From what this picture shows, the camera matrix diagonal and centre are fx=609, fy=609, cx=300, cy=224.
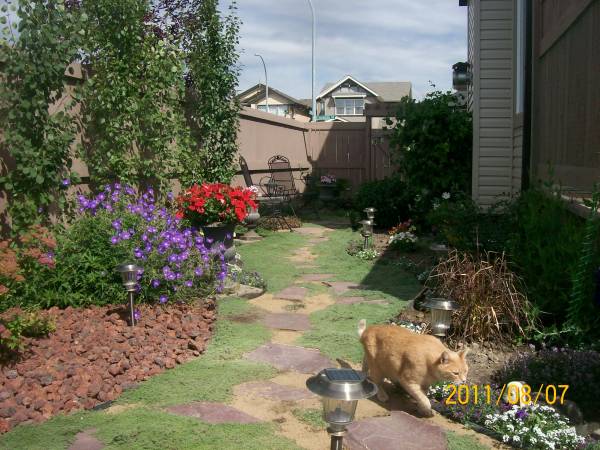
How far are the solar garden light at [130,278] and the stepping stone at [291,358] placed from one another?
895mm

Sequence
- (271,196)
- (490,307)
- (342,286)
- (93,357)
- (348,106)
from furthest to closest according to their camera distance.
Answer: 1. (348,106)
2. (271,196)
3. (342,286)
4. (490,307)
5. (93,357)

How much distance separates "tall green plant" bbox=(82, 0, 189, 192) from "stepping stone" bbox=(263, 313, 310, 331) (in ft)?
7.41

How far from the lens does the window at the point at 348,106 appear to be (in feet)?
183

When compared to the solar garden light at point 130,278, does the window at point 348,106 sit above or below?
above

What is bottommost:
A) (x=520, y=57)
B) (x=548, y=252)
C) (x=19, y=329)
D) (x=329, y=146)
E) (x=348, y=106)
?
(x=19, y=329)

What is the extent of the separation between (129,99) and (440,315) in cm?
395

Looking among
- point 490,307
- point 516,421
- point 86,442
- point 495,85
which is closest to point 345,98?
point 495,85

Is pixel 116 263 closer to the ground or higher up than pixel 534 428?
higher up

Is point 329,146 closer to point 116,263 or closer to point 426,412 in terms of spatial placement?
point 116,263

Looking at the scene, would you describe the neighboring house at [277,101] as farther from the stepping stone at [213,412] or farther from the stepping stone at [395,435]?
the stepping stone at [395,435]

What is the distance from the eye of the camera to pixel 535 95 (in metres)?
6.13

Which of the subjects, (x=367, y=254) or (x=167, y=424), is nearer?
(x=167, y=424)

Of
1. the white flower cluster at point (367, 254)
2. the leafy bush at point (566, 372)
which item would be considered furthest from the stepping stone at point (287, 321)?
the white flower cluster at point (367, 254)

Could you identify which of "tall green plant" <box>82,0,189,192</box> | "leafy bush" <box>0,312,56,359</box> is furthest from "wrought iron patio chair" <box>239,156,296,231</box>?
"leafy bush" <box>0,312,56,359</box>
